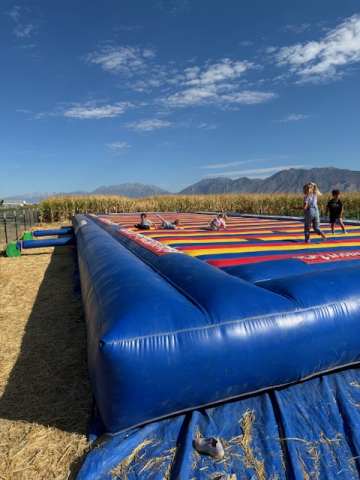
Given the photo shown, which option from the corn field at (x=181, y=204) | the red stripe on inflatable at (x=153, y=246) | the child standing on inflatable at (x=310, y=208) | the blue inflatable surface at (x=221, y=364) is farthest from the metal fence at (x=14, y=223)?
the blue inflatable surface at (x=221, y=364)

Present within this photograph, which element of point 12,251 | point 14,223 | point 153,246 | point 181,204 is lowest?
point 12,251

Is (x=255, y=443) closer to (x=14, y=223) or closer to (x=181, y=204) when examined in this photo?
(x=14, y=223)

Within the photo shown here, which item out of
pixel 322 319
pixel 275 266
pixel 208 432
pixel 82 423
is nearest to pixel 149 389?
pixel 208 432

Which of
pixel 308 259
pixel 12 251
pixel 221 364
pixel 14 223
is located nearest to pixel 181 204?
pixel 14 223

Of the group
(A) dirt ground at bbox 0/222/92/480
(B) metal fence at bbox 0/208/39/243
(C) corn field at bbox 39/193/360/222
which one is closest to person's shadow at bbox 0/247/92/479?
(A) dirt ground at bbox 0/222/92/480

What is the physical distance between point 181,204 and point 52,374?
17.5 m

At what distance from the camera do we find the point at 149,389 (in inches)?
61.2

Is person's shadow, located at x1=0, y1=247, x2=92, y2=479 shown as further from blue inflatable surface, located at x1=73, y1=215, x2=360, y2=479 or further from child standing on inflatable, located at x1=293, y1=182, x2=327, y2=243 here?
child standing on inflatable, located at x1=293, y1=182, x2=327, y2=243

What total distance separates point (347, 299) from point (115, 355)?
155 centimetres

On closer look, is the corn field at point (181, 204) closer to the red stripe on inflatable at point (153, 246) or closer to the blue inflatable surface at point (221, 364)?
the red stripe on inflatable at point (153, 246)

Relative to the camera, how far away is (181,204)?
63.8 ft

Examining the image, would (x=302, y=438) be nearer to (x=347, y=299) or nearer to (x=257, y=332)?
(x=257, y=332)

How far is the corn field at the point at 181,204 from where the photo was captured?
54.5 feet

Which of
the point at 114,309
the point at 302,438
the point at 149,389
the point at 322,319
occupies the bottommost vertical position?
the point at 302,438
